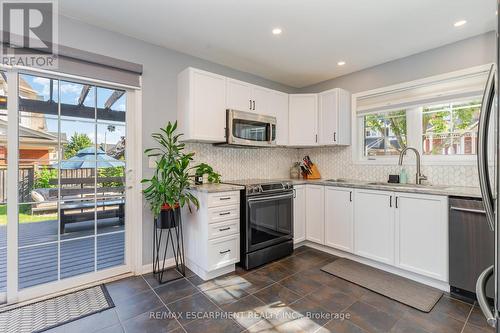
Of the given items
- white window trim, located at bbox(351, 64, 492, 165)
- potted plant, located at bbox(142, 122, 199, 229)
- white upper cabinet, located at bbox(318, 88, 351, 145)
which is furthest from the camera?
white upper cabinet, located at bbox(318, 88, 351, 145)

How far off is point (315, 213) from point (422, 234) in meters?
1.26

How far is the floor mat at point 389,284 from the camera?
2.10 m

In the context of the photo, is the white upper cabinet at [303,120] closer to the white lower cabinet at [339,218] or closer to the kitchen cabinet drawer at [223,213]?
the white lower cabinet at [339,218]

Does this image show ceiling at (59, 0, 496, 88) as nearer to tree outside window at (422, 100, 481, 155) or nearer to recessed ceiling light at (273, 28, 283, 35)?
recessed ceiling light at (273, 28, 283, 35)

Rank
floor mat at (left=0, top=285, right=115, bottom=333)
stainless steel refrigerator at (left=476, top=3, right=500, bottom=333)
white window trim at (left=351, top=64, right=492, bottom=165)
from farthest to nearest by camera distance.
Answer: white window trim at (left=351, top=64, right=492, bottom=165)
floor mat at (left=0, top=285, right=115, bottom=333)
stainless steel refrigerator at (left=476, top=3, right=500, bottom=333)

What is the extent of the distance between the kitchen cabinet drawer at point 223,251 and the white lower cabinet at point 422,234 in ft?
5.67

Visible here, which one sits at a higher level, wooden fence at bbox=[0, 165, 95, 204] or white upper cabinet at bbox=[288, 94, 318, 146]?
white upper cabinet at bbox=[288, 94, 318, 146]

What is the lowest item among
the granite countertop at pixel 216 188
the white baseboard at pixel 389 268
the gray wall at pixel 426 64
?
the white baseboard at pixel 389 268

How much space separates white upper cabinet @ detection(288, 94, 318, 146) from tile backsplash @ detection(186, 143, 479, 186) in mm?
408

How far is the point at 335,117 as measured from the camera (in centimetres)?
345

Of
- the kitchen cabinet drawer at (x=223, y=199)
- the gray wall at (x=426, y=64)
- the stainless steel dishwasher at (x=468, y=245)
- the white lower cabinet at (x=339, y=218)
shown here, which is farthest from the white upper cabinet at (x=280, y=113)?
the stainless steel dishwasher at (x=468, y=245)

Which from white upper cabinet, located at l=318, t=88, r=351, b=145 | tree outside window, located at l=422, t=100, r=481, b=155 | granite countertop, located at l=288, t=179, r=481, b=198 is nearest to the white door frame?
granite countertop, located at l=288, t=179, r=481, b=198

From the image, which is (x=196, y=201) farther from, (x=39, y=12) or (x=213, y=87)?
(x=39, y=12)

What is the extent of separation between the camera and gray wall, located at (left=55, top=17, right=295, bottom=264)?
2279mm
